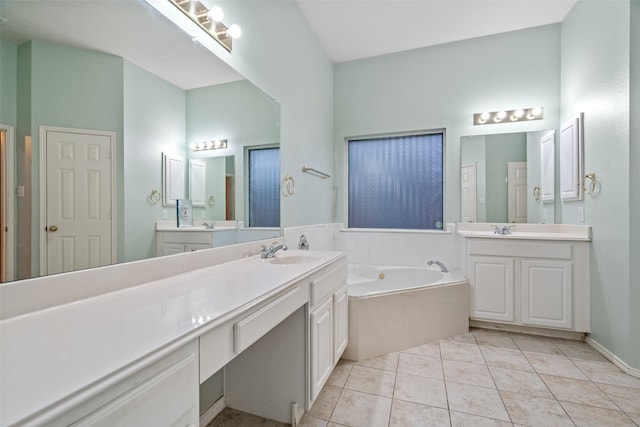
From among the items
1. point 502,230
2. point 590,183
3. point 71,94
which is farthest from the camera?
point 502,230

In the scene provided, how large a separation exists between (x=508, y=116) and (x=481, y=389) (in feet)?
8.52

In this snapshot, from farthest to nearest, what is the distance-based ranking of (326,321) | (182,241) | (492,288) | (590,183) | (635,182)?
(492,288) < (590,183) < (635,182) < (326,321) < (182,241)

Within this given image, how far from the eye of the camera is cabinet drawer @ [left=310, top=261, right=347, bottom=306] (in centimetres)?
149

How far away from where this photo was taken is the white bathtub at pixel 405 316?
2188 millimetres

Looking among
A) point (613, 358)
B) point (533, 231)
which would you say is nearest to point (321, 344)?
point (613, 358)

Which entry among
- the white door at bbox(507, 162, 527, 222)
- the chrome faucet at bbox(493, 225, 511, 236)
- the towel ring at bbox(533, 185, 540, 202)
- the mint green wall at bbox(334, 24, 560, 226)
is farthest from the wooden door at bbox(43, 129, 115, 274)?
the towel ring at bbox(533, 185, 540, 202)

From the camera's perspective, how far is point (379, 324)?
226 centimetres

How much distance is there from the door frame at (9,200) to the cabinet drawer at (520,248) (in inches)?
114

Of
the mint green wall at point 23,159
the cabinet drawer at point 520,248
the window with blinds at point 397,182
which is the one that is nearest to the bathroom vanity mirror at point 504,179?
the window with blinds at point 397,182

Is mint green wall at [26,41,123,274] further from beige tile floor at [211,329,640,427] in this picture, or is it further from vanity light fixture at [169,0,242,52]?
beige tile floor at [211,329,640,427]

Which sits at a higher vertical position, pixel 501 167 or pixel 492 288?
pixel 501 167

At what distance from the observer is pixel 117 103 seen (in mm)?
A: 1066

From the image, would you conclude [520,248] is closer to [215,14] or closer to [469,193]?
[469,193]

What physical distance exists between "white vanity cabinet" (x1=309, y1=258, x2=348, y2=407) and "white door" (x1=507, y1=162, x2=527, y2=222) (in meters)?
2.06
